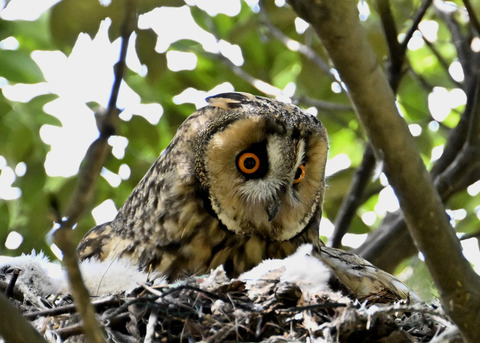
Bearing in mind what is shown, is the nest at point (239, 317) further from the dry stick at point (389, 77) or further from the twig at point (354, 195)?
the twig at point (354, 195)

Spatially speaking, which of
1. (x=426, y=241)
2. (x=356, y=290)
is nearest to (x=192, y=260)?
(x=356, y=290)

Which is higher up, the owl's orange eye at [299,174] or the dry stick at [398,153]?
the dry stick at [398,153]

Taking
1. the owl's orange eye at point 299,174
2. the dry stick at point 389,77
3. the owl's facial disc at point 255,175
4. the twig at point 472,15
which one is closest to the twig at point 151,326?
the owl's facial disc at point 255,175

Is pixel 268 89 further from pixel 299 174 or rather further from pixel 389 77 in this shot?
pixel 299 174

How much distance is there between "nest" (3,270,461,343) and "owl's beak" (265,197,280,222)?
59cm

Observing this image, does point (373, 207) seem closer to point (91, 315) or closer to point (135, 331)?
point (135, 331)

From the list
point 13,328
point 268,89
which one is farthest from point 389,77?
point 13,328

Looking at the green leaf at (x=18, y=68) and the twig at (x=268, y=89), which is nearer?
the green leaf at (x=18, y=68)

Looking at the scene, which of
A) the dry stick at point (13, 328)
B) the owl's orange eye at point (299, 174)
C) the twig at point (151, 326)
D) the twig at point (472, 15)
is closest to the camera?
the dry stick at point (13, 328)

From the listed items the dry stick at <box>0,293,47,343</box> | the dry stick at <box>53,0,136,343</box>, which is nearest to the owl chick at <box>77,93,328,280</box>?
the dry stick at <box>0,293,47,343</box>

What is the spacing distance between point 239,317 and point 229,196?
842mm

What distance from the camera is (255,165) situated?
9.48 ft

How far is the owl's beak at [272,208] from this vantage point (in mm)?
2835

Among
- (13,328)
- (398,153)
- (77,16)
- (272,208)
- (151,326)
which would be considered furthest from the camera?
(272,208)
